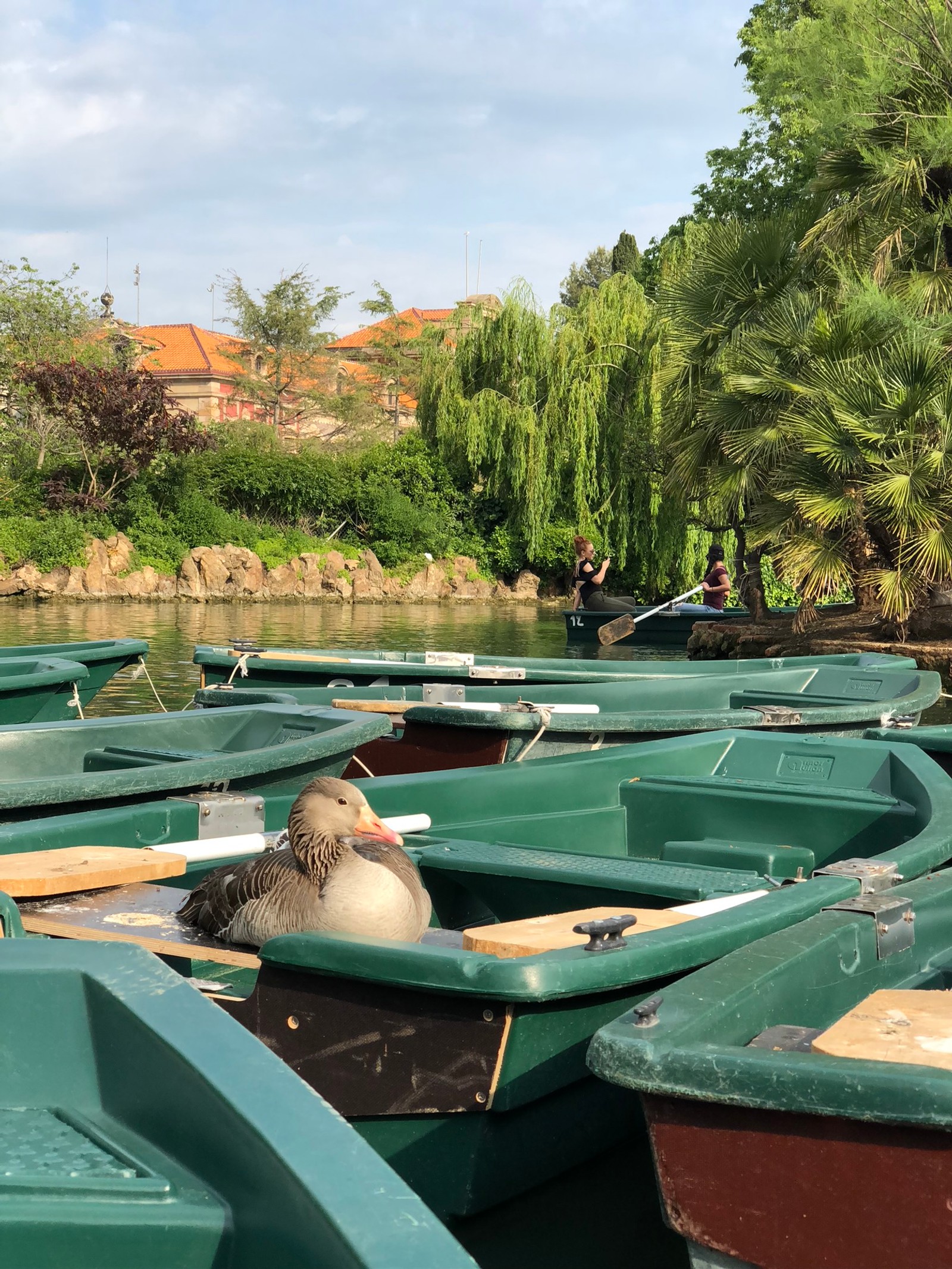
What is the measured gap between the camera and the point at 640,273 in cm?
3831

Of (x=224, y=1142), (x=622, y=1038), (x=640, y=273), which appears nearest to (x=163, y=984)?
(x=224, y=1142)

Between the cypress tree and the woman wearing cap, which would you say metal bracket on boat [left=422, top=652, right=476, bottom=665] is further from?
the cypress tree

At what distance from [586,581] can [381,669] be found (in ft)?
42.8

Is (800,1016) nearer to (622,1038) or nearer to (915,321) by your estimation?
(622,1038)

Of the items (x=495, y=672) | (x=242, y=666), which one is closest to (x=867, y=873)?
(x=495, y=672)

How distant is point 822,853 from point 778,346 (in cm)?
1262

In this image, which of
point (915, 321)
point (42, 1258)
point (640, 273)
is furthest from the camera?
point (640, 273)

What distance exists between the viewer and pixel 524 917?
4117 millimetres

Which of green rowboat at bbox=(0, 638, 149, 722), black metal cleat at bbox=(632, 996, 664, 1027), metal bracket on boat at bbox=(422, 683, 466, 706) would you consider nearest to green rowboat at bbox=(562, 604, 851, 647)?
green rowboat at bbox=(0, 638, 149, 722)

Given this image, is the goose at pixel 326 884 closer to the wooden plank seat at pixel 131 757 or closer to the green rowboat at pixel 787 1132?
the green rowboat at pixel 787 1132

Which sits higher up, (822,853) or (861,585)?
(861,585)

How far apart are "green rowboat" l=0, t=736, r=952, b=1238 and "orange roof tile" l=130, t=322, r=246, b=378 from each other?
52195 millimetres

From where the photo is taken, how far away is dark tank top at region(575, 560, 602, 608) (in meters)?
21.9

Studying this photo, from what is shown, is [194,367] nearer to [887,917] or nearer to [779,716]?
[779,716]
